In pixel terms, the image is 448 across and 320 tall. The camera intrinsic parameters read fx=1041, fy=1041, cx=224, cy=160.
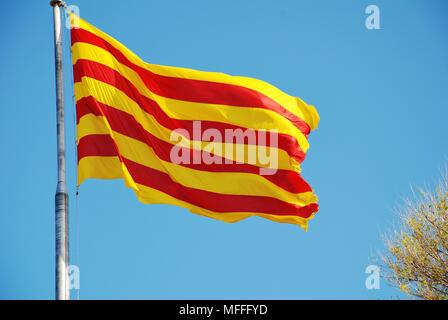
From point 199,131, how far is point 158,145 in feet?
3.53

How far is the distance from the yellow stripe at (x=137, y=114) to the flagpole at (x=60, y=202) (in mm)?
1705

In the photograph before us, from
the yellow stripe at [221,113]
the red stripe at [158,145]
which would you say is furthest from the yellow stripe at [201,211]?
the yellow stripe at [221,113]

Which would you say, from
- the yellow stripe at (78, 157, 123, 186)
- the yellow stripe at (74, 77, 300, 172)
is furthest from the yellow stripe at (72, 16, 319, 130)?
the yellow stripe at (78, 157, 123, 186)

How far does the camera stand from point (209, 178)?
21953 millimetres

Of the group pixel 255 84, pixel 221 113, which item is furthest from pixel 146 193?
pixel 255 84

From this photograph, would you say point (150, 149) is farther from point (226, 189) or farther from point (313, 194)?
point (313, 194)

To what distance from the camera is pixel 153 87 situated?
2231 centimetres

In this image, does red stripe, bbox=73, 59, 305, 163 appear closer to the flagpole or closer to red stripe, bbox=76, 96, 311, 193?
red stripe, bbox=76, 96, 311, 193

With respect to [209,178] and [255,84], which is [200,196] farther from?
[255,84]

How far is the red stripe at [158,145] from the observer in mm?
20859

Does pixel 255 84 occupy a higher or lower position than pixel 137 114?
higher

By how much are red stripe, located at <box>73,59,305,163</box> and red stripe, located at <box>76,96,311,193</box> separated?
46 cm

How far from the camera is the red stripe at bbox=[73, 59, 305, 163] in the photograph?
2117 centimetres
